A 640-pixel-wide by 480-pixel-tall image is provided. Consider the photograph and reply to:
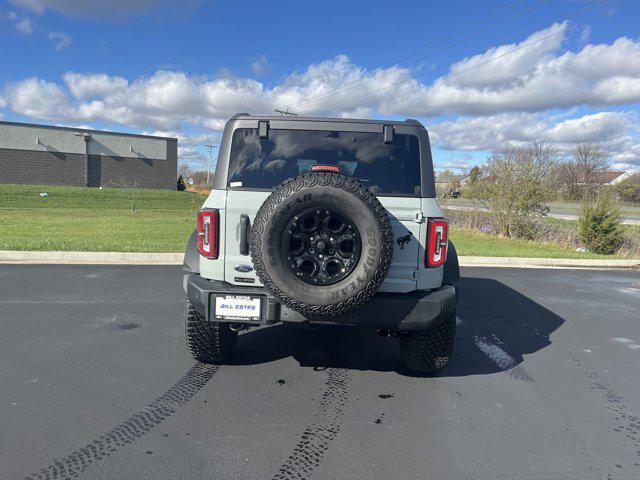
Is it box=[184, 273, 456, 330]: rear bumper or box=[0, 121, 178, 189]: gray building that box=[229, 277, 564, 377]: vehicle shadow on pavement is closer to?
box=[184, 273, 456, 330]: rear bumper

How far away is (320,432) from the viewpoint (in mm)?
2980

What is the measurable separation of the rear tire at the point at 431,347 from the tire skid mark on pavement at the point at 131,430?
1680 mm

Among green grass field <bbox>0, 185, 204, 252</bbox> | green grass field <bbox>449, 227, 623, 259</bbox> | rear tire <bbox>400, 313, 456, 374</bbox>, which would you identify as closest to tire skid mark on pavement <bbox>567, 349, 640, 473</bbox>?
rear tire <bbox>400, 313, 456, 374</bbox>

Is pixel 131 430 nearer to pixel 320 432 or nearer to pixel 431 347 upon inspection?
pixel 320 432

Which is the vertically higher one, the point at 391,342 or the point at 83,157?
the point at 83,157

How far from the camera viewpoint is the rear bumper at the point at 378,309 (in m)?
3.27

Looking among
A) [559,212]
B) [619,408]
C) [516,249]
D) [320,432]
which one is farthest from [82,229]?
[559,212]

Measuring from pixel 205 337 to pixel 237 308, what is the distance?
695 mm

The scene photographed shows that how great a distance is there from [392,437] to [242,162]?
2.28 m

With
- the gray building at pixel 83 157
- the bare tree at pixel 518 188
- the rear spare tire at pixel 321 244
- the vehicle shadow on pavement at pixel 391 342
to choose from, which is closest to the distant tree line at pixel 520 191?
the bare tree at pixel 518 188

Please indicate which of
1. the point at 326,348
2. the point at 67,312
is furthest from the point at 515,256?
the point at 67,312

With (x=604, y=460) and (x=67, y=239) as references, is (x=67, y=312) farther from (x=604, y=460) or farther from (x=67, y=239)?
(x=67, y=239)

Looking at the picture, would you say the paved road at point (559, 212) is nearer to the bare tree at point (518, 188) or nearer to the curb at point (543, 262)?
the bare tree at point (518, 188)

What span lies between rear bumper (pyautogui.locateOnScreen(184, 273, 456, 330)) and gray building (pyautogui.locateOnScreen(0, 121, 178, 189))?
34460mm
